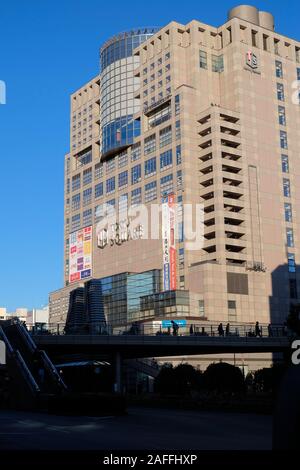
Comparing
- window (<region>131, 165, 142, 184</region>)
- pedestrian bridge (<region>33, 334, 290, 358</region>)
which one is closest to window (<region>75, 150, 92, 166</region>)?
window (<region>131, 165, 142, 184</region>)

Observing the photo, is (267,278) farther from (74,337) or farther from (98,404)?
(98,404)

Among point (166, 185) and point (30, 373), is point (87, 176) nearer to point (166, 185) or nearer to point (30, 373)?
point (166, 185)

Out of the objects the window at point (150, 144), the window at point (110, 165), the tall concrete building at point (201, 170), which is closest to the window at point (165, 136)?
the tall concrete building at point (201, 170)

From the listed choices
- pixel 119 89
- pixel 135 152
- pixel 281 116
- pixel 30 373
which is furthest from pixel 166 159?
pixel 30 373

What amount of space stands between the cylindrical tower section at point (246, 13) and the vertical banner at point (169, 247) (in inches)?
1733

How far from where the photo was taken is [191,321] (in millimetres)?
102000

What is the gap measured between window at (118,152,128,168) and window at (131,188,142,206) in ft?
27.9

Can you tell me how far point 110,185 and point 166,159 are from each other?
21.6 m

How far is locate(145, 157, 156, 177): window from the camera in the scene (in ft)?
397

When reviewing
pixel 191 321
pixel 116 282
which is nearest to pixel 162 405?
pixel 191 321

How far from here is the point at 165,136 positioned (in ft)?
392

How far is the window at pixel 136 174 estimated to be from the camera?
125 metres

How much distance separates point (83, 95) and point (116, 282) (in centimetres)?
5680

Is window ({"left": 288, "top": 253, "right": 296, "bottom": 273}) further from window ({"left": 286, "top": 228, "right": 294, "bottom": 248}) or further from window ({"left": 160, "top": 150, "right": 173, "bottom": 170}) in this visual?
window ({"left": 160, "top": 150, "right": 173, "bottom": 170})
